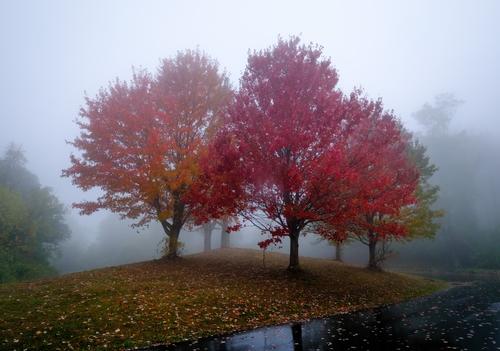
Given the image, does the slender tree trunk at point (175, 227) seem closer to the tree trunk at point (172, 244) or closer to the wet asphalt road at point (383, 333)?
the tree trunk at point (172, 244)

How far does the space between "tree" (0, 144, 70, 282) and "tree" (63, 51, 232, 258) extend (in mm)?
20474

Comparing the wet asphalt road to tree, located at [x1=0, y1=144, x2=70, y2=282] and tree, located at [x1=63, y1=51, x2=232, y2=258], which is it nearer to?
tree, located at [x1=63, y1=51, x2=232, y2=258]

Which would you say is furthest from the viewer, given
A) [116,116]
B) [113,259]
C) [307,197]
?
[113,259]

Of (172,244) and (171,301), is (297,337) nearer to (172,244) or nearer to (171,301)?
(171,301)

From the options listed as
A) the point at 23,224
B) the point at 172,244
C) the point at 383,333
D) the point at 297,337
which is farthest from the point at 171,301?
the point at 23,224

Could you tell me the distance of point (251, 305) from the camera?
1380cm

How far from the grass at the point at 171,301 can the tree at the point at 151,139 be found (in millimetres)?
4892

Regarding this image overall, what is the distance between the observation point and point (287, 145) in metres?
16.2

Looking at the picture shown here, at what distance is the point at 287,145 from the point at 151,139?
915 centimetres

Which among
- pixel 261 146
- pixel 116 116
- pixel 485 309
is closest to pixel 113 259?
pixel 116 116

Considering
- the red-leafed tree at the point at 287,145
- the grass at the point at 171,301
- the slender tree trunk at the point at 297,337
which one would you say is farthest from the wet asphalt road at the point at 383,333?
the red-leafed tree at the point at 287,145

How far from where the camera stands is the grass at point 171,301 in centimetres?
1013

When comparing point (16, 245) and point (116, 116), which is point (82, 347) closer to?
point (116, 116)

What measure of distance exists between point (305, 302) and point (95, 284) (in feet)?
34.3
